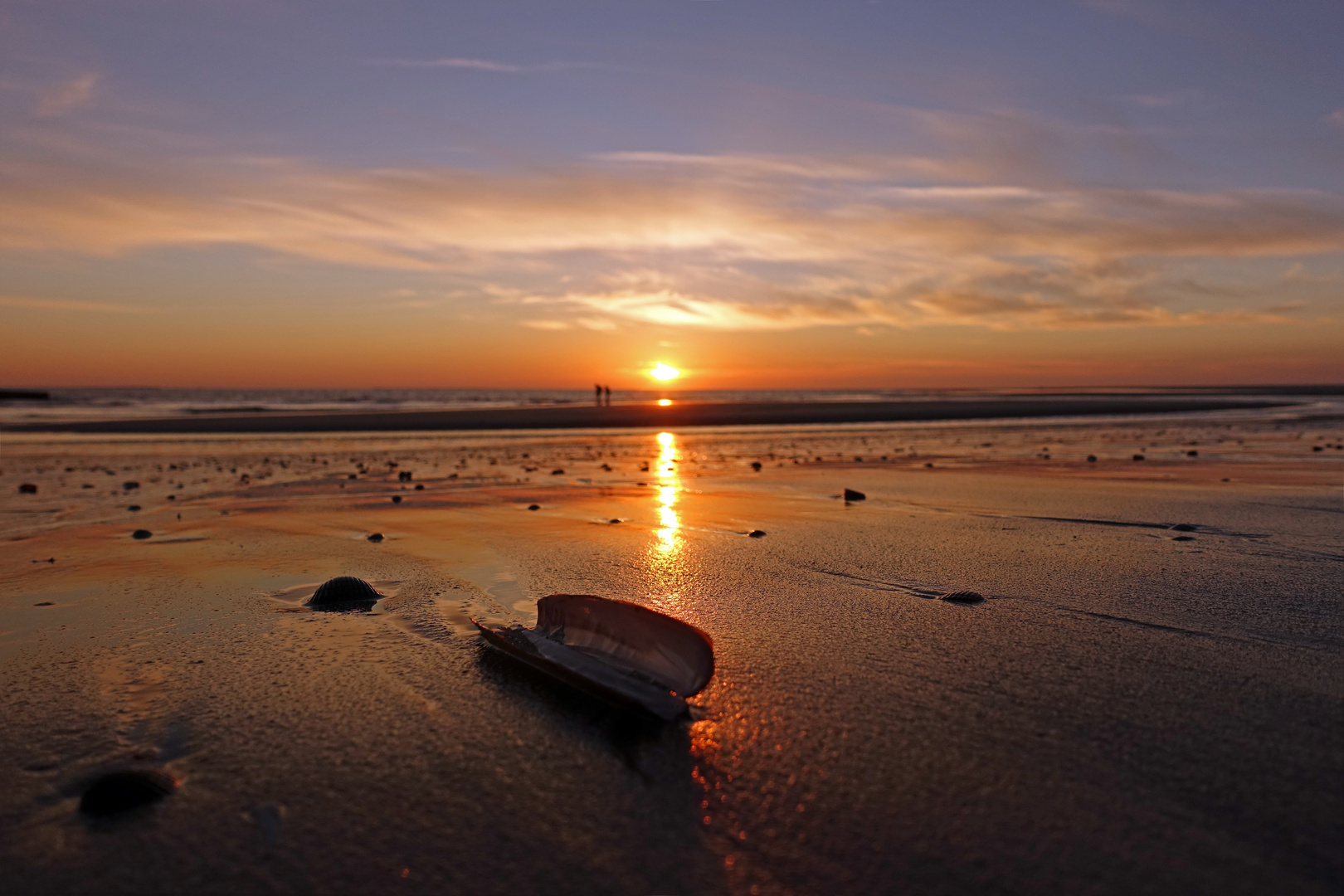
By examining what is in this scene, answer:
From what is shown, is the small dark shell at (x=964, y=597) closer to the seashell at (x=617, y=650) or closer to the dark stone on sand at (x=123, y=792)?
the seashell at (x=617, y=650)

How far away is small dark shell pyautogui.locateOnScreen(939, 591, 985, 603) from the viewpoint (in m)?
4.28

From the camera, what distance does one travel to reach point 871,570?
5.09 m

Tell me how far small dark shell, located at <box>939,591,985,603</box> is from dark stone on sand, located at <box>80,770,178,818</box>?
3.53 metres

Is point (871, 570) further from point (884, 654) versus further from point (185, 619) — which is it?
point (185, 619)

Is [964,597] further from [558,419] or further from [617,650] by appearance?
[558,419]

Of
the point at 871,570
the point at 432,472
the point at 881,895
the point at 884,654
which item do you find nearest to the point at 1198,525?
the point at 871,570

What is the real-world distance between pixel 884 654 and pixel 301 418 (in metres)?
30.2

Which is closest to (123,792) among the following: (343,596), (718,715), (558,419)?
(718,715)

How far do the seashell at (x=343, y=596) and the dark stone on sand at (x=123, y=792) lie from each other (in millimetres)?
1988

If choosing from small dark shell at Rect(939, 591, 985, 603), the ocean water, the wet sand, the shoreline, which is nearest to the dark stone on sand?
the wet sand

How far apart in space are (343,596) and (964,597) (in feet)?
11.0

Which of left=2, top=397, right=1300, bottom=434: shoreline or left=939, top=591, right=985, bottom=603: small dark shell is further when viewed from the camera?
left=2, top=397, right=1300, bottom=434: shoreline

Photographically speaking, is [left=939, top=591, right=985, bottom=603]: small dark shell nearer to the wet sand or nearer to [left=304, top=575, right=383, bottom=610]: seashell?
the wet sand

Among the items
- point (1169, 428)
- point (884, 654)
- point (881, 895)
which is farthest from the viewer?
point (1169, 428)
